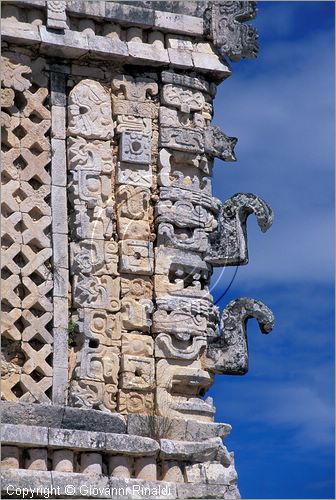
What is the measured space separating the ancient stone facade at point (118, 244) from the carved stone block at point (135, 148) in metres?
0.01

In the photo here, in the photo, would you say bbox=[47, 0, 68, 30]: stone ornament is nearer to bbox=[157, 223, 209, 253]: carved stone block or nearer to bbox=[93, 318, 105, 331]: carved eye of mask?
bbox=[157, 223, 209, 253]: carved stone block

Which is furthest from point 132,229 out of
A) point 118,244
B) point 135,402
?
point 135,402

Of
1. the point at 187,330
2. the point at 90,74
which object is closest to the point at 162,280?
the point at 187,330

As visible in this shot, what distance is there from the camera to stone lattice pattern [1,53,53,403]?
69.5 feet

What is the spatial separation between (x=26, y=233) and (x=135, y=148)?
1.32 meters

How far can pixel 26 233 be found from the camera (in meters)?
21.5

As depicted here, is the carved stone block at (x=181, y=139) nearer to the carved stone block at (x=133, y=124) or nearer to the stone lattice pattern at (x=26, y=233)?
the carved stone block at (x=133, y=124)

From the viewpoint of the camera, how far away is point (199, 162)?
22.5 metres

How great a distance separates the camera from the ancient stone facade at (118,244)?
21203mm

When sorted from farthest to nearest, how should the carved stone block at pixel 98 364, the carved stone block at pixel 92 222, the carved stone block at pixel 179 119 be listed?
the carved stone block at pixel 179 119, the carved stone block at pixel 92 222, the carved stone block at pixel 98 364

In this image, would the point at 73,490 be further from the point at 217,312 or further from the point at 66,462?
the point at 217,312

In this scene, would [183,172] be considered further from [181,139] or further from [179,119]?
[179,119]

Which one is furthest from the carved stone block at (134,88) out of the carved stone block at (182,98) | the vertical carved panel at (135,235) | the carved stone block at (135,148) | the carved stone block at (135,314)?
the carved stone block at (135,314)

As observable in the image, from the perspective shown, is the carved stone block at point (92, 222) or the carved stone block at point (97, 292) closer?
the carved stone block at point (97, 292)
